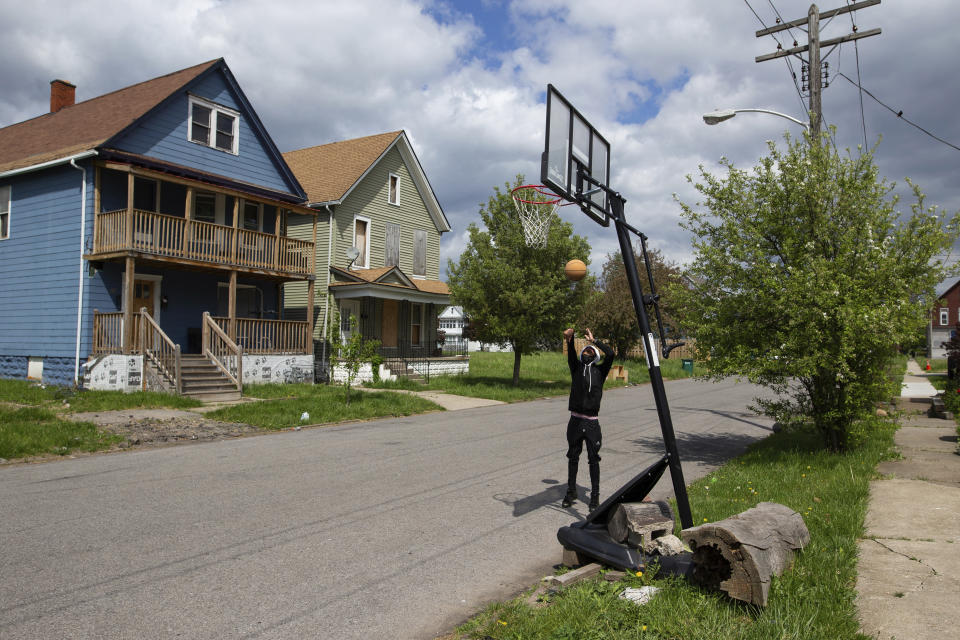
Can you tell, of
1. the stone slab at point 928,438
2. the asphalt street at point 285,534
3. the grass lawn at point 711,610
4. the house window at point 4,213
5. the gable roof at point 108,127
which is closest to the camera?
the grass lawn at point 711,610

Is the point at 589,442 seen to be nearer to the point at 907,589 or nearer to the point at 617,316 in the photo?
the point at 907,589

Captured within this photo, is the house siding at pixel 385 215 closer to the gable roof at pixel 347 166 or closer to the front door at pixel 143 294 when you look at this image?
the gable roof at pixel 347 166

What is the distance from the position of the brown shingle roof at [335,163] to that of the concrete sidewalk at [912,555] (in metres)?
21.2

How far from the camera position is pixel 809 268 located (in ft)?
29.0

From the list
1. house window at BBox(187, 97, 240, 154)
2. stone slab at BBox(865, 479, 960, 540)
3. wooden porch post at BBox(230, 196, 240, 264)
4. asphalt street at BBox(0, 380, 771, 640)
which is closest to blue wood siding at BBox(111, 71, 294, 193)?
house window at BBox(187, 97, 240, 154)

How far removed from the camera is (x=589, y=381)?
6918mm

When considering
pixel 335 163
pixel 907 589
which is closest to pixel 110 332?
pixel 335 163

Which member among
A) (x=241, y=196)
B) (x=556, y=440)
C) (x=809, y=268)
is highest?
(x=241, y=196)

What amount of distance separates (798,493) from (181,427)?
10292mm

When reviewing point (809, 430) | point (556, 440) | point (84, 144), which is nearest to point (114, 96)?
point (84, 144)

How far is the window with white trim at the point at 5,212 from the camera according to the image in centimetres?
2062

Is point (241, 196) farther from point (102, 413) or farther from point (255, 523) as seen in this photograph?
point (255, 523)

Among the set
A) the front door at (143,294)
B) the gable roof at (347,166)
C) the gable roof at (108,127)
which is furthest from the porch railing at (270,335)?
the gable roof at (347,166)

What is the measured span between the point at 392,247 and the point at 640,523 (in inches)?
950
